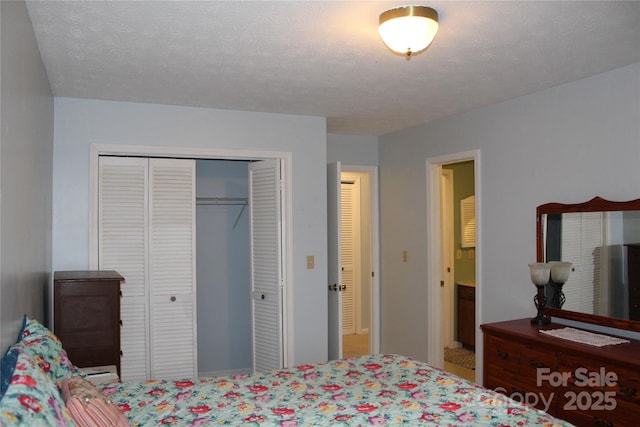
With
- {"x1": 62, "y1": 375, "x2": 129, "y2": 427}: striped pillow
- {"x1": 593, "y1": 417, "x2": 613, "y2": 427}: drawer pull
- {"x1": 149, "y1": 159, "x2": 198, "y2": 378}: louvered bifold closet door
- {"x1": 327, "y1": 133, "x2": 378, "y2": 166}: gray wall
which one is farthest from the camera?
{"x1": 327, "y1": 133, "x2": 378, "y2": 166}: gray wall

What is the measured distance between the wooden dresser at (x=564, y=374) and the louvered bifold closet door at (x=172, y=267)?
2.39 m

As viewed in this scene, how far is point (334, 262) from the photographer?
4.74 m

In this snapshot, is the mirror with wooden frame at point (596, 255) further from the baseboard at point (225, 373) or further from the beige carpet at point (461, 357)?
the baseboard at point (225, 373)

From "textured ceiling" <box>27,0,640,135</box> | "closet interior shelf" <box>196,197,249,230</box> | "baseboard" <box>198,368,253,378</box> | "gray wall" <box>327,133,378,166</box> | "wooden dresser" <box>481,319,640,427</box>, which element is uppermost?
"textured ceiling" <box>27,0,640,135</box>

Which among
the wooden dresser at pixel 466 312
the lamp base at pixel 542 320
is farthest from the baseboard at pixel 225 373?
the lamp base at pixel 542 320

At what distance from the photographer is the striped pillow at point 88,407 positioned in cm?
167

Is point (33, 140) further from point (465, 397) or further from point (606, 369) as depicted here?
point (606, 369)

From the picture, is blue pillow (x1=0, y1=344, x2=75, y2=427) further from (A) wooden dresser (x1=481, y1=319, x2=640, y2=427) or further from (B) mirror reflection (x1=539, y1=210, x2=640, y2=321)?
(B) mirror reflection (x1=539, y1=210, x2=640, y2=321)

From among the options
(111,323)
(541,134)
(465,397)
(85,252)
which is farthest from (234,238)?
(465,397)

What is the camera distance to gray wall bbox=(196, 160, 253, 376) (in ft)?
17.0

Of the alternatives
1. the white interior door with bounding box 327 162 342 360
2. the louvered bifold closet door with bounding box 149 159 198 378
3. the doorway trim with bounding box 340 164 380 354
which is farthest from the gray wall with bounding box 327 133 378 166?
the louvered bifold closet door with bounding box 149 159 198 378

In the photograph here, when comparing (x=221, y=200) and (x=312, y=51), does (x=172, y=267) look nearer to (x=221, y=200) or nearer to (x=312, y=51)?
(x=221, y=200)

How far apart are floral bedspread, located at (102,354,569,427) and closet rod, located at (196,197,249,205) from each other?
105 inches

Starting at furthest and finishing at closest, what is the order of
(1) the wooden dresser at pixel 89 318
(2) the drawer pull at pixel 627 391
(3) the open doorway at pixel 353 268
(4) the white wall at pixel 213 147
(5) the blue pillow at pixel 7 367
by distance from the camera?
1. (3) the open doorway at pixel 353 268
2. (4) the white wall at pixel 213 147
3. (1) the wooden dresser at pixel 89 318
4. (2) the drawer pull at pixel 627 391
5. (5) the blue pillow at pixel 7 367
